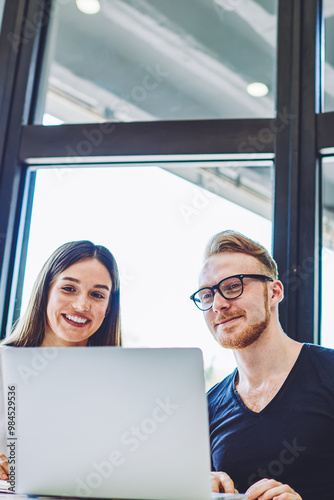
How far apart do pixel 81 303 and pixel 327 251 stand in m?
0.95

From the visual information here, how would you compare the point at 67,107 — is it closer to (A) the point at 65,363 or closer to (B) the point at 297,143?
(B) the point at 297,143

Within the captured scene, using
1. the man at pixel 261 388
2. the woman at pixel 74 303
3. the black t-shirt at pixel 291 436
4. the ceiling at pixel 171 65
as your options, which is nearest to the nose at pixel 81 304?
the woman at pixel 74 303

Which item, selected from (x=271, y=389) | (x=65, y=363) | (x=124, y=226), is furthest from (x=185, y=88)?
(x=65, y=363)

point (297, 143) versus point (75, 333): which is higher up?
point (297, 143)

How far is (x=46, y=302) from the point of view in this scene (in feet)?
7.06

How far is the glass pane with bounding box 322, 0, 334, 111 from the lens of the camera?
237 centimetres

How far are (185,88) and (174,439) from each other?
5.90 ft

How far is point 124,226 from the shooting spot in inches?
97.1

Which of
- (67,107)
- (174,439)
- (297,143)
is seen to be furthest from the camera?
(67,107)

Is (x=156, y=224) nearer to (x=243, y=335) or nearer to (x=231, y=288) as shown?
(x=231, y=288)

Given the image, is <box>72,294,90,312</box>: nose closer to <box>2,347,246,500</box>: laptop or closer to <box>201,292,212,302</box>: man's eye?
<box>201,292,212,302</box>: man's eye

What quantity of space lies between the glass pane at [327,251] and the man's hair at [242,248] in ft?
0.99

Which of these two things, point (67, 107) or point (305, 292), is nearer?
point (305, 292)

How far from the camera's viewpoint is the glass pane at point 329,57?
237 centimetres
